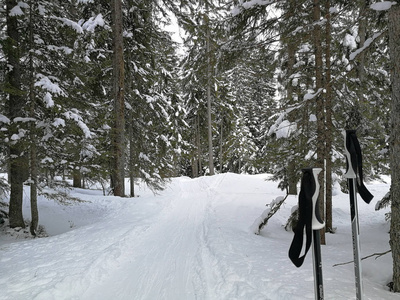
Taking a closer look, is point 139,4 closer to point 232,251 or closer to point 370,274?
point 232,251

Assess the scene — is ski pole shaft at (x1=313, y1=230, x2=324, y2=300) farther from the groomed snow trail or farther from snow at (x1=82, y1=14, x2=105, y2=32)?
snow at (x1=82, y1=14, x2=105, y2=32)

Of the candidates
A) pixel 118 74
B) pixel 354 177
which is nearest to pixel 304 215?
pixel 354 177

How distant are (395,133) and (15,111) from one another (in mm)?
9418

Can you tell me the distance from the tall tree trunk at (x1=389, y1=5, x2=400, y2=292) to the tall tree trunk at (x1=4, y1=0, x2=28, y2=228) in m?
7.99

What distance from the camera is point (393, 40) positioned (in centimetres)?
326

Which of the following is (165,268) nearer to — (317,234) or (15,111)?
(317,234)

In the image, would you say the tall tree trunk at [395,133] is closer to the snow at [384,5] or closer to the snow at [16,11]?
the snow at [384,5]

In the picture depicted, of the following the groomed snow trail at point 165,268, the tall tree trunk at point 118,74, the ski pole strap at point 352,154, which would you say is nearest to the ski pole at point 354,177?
the ski pole strap at point 352,154

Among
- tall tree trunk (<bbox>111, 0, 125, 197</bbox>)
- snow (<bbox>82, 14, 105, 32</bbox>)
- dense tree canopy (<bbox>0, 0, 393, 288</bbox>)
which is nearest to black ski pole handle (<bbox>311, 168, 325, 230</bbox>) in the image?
dense tree canopy (<bbox>0, 0, 393, 288</bbox>)

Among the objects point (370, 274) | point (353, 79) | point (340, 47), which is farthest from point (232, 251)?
point (340, 47)

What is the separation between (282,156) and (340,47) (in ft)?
10.4

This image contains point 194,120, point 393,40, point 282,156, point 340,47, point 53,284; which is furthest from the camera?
point 194,120

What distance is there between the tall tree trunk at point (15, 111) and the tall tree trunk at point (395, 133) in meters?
7.99

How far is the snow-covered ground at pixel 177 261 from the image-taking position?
12.6 ft
